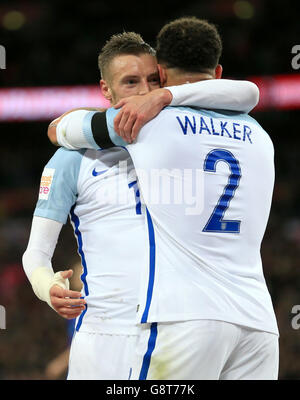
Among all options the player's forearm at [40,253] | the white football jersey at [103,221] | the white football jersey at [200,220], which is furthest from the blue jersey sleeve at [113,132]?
the player's forearm at [40,253]

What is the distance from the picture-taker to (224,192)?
8.67 feet

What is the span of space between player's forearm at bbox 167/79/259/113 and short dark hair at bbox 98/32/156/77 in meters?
0.55

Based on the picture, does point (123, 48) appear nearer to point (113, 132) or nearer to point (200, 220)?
point (113, 132)

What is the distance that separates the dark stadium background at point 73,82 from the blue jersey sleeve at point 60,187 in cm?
713

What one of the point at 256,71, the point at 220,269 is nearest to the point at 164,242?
the point at 220,269

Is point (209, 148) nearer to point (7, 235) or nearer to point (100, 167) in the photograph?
point (100, 167)

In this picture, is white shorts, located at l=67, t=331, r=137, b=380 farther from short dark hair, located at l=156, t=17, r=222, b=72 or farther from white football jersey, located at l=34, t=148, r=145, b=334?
short dark hair, located at l=156, t=17, r=222, b=72

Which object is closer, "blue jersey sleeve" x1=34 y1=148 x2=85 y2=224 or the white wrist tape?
the white wrist tape

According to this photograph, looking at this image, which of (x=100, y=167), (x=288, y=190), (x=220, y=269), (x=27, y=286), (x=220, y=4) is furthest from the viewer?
(x=220, y=4)

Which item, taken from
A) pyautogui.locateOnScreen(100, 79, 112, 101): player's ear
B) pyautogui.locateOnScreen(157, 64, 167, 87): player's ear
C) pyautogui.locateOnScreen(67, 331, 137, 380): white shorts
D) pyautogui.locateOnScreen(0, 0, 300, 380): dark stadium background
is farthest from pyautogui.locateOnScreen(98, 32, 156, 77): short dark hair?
pyautogui.locateOnScreen(0, 0, 300, 380): dark stadium background

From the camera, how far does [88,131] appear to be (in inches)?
111

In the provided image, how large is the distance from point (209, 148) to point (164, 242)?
43cm

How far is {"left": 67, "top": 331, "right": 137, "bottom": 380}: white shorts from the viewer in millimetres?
2846

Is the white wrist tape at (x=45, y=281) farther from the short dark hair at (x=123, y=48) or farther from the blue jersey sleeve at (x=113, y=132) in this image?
the short dark hair at (x=123, y=48)
